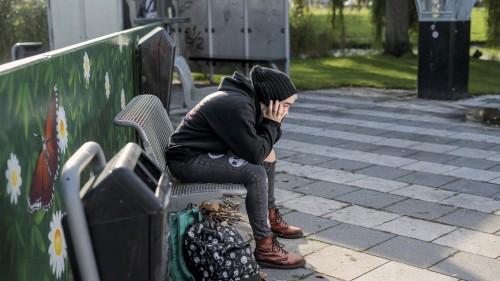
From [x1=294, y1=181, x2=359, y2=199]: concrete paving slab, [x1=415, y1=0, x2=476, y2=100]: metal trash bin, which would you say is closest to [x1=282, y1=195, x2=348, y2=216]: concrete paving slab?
[x1=294, y1=181, x2=359, y2=199]: concrete paving slab

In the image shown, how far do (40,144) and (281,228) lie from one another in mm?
2367

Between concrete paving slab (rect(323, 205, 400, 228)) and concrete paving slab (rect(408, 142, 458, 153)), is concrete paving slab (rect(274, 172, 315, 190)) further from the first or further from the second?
concrete paving slab (rect(408, 142, 458, 153))

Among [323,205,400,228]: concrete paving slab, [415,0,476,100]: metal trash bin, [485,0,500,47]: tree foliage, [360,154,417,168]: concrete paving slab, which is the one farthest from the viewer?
[485,0,500,47]: tree foliage

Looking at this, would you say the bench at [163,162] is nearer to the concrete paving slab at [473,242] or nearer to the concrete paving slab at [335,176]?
the concrete paving slab at [473,242]

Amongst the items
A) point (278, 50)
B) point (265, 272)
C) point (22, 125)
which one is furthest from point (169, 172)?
point (278, 50)

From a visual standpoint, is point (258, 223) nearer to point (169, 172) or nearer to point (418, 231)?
point (169, 172)

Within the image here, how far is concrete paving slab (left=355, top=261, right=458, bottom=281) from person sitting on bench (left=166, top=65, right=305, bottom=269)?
450mm

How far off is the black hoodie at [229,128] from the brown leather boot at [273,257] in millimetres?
518

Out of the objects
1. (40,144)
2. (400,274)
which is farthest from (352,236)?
(40,144)

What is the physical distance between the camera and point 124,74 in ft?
19.6

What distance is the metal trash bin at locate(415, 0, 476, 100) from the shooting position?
37.1 feet

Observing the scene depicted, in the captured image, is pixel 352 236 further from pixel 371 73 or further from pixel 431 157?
pixel 371 73

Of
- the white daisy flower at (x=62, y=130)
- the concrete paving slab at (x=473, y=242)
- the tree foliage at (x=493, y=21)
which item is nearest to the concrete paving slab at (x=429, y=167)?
the concrete paving slab at (x=473, y=242)

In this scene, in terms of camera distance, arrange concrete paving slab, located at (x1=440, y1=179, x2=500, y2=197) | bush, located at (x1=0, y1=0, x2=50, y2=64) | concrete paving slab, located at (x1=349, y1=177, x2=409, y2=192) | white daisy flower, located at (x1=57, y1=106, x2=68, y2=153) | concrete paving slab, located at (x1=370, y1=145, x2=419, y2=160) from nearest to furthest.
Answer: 1. white daisy flower, located at (x1=57, y1=106, x2=68, y2=153)
2. concrete paving slab, located at (x1=440, y1=179, x2=500, y2=197)
3. concrete paving slab, located at (x1=349, y1=177, x2=409, y2=192)
4. concrete paving slab, located at (x1=370, y1=145, x2=419, y2=160)
5. bush, located at (x1=0, y1=0, x2=50, y2=64)
